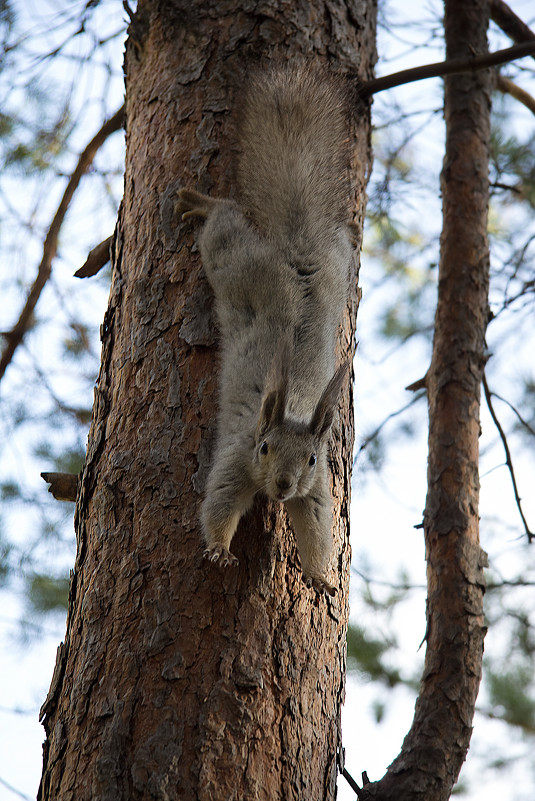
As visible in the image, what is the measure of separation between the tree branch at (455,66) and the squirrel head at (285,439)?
1153mm

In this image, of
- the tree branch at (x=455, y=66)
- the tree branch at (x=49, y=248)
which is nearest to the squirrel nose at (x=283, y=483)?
the tree branch at (x=455, y=66)

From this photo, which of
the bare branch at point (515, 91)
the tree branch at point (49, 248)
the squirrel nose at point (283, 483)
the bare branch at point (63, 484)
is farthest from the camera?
the bare branch at point (515, 91)

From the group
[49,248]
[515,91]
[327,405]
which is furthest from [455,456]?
[515,91]

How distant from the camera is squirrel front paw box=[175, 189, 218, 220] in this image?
2.24 metres

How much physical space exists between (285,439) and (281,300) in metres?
0.46

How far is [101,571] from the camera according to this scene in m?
1.83

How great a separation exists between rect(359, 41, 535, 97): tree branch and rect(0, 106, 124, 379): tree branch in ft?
3.63

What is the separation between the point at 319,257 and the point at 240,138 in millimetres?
433

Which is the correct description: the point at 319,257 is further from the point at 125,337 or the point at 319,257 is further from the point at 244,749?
the point at 244,749

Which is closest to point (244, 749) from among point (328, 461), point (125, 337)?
point (328, 461)

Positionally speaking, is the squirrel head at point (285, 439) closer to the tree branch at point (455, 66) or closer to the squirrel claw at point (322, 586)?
the squirrel claw at point (322, 586)

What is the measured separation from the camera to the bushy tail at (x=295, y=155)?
2.37 metres

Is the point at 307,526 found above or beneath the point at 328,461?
beneath

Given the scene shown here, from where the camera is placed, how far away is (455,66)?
2.51 m
